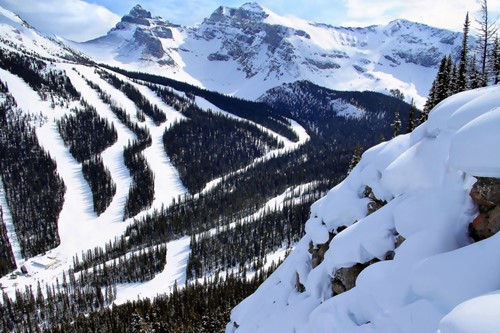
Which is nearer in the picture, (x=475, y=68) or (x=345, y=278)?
(x=345, y=278)

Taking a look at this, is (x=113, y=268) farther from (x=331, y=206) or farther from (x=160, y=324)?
(x=331, y=206)

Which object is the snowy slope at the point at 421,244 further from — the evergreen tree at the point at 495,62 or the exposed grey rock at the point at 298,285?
the evergreen tree at the point at 495,62

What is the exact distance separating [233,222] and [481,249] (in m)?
189

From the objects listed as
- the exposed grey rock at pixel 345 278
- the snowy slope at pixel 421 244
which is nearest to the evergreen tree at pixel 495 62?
the snowy slope at pixel 421 244

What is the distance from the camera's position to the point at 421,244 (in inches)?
489

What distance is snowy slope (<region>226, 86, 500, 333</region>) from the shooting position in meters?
9.82

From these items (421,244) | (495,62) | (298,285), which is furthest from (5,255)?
(495,62)

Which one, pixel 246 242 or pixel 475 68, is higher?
pixel 475 68

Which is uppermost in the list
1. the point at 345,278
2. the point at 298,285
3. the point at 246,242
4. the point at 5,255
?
the point at 345,278

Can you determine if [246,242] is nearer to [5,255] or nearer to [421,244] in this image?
[5,255]

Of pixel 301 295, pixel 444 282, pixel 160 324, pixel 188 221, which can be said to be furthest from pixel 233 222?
pixel 444 282

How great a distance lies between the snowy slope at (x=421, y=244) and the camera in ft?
32.2

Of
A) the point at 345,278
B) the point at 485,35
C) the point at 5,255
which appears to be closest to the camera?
the point at 345,278

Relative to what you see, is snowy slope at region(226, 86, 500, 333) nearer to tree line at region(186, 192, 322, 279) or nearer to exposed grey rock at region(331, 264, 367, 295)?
exposed grey rock at region(331, 264, 367, 295)
